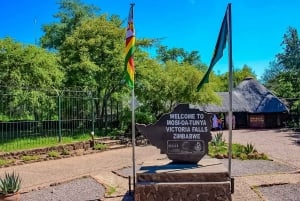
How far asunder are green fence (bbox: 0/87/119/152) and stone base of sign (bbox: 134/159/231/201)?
9.21 m

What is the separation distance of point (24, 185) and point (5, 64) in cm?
812

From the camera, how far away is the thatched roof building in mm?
35688

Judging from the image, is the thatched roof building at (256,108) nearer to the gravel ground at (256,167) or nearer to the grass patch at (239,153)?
the grass patch at (239,153)

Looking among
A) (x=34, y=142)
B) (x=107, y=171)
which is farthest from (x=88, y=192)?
(x=34, y=142)

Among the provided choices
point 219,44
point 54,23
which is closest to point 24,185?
point 219,44

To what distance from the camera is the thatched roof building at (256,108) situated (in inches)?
1405

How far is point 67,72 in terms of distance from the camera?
69.4 feet

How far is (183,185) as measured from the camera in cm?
747

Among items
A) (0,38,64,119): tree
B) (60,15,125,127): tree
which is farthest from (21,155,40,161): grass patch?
(60,15,125,127): tree

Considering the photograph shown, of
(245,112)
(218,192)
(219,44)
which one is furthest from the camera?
(245,112)

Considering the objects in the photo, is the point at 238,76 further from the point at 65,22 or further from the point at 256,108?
the point at 65,22

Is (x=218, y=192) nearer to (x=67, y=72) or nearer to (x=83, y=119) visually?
(x=83, y=119)

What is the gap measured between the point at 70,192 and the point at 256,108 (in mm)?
29548

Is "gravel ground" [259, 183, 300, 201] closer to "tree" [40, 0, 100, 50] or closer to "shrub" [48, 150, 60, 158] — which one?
"shrub" [48, 150, 60, 158]
